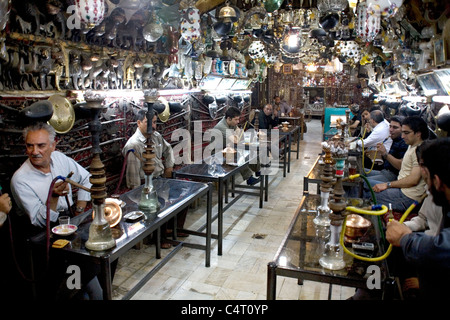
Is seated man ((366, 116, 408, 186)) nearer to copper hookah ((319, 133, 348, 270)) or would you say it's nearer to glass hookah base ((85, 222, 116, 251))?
copper hookah ((319, 133, 348, 270))

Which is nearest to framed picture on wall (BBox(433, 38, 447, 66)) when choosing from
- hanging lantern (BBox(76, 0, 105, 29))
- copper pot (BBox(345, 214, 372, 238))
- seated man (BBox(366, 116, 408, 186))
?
seated man (BBox(366, 116, 408, 186))

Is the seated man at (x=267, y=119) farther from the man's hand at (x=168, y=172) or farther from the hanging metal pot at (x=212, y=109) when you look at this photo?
the man's hand at (x=168, y=172)

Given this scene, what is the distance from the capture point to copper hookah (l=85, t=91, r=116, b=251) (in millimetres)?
1937

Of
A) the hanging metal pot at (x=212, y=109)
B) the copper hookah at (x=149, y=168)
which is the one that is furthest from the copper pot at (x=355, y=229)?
the hanging metal pot at (x=212, y=109)

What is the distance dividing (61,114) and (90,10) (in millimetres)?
1213

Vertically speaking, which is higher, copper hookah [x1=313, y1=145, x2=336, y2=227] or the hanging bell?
the hanging bell

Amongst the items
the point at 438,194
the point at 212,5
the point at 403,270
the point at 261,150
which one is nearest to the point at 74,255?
the point at 438,194

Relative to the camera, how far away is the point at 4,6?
92.9 inches

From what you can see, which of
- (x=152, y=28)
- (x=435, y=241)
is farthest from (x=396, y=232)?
(x=152, y=28)

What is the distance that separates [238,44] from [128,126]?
4.05 metres

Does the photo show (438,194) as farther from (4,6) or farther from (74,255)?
(4,6)

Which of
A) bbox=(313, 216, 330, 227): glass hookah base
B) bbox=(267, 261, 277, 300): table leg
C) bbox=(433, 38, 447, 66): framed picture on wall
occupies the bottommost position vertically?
bbox=(267, 261, 277, 300): table leg

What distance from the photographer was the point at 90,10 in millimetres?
2885

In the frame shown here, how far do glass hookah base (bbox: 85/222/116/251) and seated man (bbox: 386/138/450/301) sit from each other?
62.9 inches
